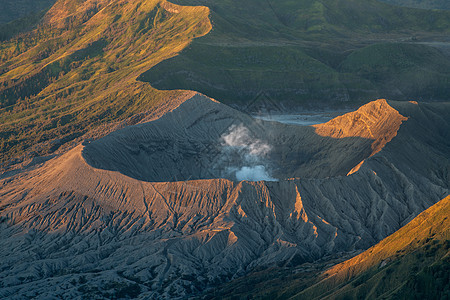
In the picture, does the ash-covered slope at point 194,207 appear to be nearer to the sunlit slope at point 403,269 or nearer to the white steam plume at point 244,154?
the white steam plume at point 244,154

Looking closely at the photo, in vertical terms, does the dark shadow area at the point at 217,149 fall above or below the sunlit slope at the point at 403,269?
below

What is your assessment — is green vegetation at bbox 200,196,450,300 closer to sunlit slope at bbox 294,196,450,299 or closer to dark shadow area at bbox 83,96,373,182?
sunlit slope at bbox 294,196,450,299

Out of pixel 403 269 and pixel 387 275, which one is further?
pixel 387 275

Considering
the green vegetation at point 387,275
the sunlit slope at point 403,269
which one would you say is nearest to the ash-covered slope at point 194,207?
the green vegetation at point 387,275

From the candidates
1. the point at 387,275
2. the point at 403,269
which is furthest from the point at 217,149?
the point at 403,269

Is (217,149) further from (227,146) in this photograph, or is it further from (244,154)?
(244,154)
